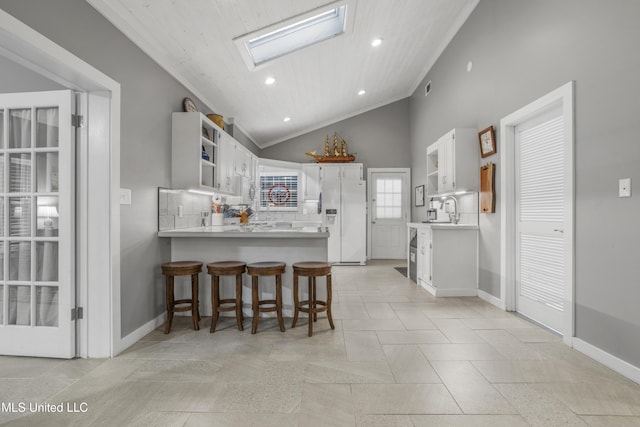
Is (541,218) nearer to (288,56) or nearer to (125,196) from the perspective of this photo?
(288,56)

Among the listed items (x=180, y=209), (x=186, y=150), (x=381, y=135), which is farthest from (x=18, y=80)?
(x=381, y=135)

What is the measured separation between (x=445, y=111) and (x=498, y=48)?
157 centimetres

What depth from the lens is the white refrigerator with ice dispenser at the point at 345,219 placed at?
6.63 meters

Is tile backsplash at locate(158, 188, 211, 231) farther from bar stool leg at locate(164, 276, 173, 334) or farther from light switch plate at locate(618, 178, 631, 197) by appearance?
light switch plate at locate(618, 178, 631, 197)

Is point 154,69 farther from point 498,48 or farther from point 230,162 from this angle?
point 498,48

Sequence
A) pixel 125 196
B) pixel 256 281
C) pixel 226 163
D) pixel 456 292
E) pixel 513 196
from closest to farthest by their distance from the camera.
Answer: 1. pixel 125 196
2. pixel 256 281
3. pixel 513 196
4. pixel 456 292
5. pixel 226 163

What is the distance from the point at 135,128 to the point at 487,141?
365 cm

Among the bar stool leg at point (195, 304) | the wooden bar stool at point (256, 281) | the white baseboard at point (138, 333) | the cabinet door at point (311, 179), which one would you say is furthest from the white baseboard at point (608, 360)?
the cabinet door at point (311, 179)

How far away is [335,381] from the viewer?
204cm

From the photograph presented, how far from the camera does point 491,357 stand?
2.38 metres

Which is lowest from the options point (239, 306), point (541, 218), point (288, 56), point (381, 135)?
point (239, 306)

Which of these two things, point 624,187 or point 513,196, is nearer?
point 624,187

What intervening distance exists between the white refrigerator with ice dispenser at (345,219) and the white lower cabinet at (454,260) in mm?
2533

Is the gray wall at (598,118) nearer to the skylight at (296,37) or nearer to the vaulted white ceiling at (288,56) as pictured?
the vaulted white ceiling at (288,56)
